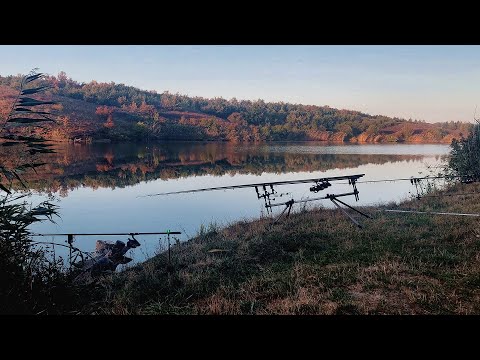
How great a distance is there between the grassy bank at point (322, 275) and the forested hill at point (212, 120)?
152 ft

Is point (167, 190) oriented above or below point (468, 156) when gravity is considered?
below

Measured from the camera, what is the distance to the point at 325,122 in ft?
259

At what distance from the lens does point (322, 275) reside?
192 inches

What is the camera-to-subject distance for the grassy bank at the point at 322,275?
3871mm

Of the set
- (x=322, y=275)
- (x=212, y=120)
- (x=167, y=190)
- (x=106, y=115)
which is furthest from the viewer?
(x=212, y=120)

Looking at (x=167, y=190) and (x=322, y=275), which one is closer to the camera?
(x=322, y=275)

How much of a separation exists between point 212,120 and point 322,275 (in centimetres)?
6512

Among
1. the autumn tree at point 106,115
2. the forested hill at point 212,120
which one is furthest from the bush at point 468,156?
the autumn tree at point 106,115

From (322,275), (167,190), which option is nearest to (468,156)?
(322,275)

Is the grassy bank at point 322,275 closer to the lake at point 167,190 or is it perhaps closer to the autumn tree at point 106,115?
the lake at point 167,190

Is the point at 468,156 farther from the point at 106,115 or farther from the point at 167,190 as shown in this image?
the point at 106,115

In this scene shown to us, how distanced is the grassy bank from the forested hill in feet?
152

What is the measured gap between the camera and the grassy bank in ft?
12.7
